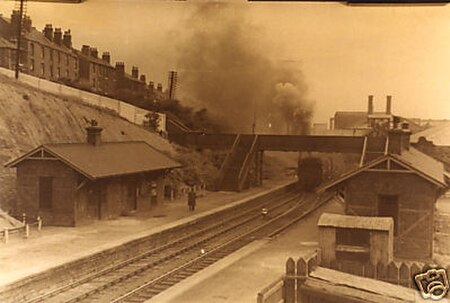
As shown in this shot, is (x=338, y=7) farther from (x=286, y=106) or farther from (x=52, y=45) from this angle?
(x=52, y=45)

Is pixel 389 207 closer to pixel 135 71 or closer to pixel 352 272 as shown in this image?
pixel 352 272

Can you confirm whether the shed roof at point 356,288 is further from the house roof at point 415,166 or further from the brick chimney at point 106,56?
the brick chimney at point 106,56

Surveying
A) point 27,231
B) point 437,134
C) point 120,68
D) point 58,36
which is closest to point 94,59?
point 120,68

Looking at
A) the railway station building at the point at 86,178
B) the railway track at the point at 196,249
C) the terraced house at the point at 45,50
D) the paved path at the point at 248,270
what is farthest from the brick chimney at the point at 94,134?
the paved path at the point at 248,270

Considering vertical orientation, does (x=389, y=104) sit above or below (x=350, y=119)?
above

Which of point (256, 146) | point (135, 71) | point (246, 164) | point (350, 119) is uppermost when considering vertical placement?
point (135, 71)

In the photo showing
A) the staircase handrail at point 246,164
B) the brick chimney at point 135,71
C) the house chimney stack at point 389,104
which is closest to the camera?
the house chimney stack at point 389,104

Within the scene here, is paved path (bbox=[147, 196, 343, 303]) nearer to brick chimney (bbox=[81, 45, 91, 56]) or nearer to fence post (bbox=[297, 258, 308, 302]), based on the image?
fence post (bbox=[297, 258, 308, 302])
